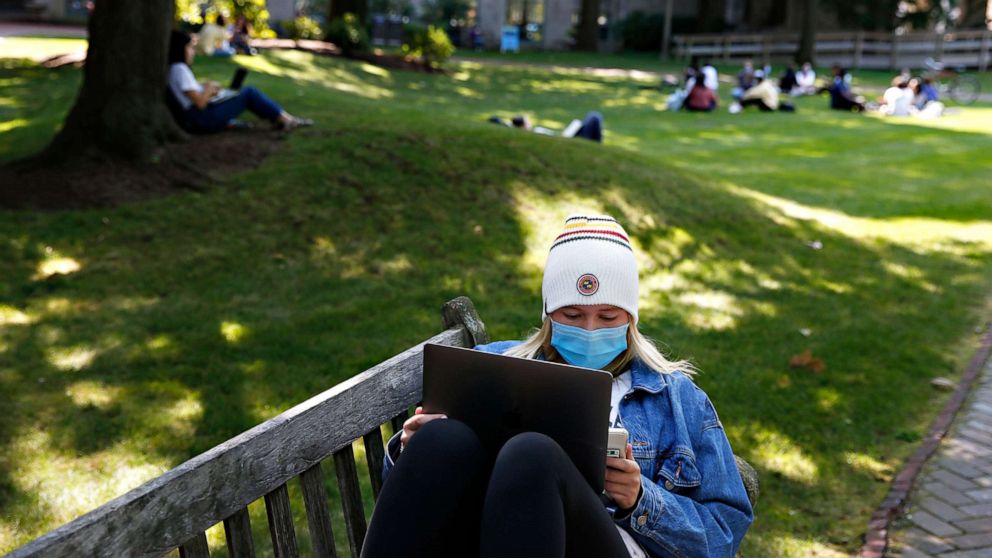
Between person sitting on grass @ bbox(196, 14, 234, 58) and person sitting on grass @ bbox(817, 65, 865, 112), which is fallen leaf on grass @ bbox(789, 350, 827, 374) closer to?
person sitting on grass @ bbox(196, 14, 234, 58)

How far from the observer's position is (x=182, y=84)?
10.5m

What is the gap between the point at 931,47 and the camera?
1519 inches

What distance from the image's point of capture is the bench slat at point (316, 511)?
286cm

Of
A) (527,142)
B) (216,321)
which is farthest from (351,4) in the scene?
(216,321)

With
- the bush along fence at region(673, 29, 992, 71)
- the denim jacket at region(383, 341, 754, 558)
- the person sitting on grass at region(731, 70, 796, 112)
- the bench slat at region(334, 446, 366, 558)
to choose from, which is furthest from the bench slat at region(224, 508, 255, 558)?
the bush along fence at region(673, 29, 992, 71)

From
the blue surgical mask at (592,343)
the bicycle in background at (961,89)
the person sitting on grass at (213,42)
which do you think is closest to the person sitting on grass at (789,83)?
the bicycle in background at (961,89)

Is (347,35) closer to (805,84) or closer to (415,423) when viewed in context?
(805,84)

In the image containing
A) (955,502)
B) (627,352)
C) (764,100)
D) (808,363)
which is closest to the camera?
(627,352)

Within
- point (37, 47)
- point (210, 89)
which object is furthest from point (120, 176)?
point (37, 47)

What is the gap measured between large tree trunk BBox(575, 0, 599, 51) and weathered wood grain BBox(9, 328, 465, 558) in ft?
138

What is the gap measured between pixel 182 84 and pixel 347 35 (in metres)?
15.8

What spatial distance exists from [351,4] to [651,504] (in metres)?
26.6

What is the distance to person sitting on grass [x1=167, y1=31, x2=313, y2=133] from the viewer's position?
1055 centimetres

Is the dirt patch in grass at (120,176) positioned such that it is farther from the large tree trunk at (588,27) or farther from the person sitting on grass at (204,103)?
the large tree trunk at (588,27)
